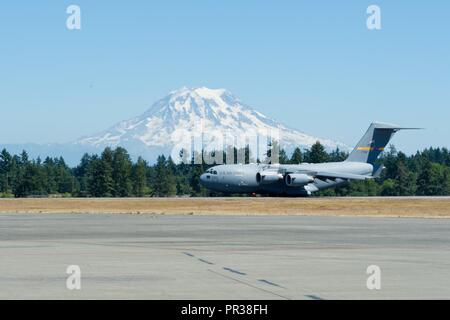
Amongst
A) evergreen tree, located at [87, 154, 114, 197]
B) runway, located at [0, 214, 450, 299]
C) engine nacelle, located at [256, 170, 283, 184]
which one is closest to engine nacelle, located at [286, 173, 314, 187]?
engine nacelle, located at [256, 170, 283, 184]

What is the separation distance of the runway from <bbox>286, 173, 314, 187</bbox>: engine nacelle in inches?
2220

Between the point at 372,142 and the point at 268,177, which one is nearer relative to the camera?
the point at 268,177

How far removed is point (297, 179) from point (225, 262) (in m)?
73.2

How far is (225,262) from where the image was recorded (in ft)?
74.2

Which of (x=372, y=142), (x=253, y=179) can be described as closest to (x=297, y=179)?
(x=253, y=179)

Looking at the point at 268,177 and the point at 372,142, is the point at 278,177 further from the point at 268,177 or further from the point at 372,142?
the point at 372,142

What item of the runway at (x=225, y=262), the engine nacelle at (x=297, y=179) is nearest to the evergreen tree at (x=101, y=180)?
the engine nacelle at (x=297, y=179)

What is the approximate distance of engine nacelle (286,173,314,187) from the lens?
95.2 meters

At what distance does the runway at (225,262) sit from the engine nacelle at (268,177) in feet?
187

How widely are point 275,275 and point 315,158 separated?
173 meters

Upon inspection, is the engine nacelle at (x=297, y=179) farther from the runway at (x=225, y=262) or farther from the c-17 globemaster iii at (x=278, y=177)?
the runway at (x=225, y=262)

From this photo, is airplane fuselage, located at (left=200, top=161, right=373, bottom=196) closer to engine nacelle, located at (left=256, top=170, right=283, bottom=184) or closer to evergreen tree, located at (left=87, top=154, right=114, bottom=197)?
engine nacelle, located at (left=256, top=170, right=283, bottom=184)
